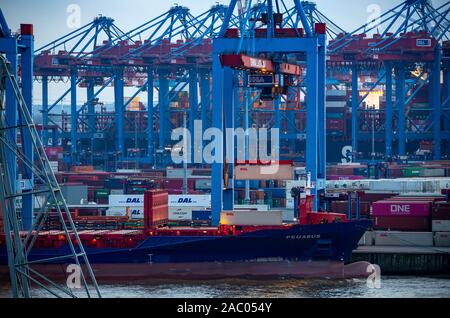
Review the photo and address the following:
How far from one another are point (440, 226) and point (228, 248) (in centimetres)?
958

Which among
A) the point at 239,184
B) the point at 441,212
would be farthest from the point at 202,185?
the point at 441,212

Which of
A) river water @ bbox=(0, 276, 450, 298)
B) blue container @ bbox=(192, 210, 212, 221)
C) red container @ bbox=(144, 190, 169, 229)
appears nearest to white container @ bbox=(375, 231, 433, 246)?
river water @ bbox=(0, 276, 450, 298)

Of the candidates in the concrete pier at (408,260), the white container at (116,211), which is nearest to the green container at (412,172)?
the white container at (116,211)

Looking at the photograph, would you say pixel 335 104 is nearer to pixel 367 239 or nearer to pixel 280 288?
pixel 367 239

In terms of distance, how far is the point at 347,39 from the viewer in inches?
3462

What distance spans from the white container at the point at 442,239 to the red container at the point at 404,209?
1.03m

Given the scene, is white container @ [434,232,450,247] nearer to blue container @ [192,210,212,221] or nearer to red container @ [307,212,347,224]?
red container @ [307,212,347,224]

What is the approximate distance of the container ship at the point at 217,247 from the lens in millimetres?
37188

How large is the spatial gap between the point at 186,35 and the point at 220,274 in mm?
Answer: 60590

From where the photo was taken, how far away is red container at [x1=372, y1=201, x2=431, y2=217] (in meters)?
40.3

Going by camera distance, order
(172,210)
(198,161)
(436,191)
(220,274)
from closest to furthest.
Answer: (220,274) → (172,210) → (436,191) → (198,161)

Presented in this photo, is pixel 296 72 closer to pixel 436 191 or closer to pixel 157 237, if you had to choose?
pixel 157 237

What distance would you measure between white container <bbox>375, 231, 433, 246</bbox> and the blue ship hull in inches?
132

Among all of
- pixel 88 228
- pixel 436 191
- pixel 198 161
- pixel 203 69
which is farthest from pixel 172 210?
pixel 203 69
